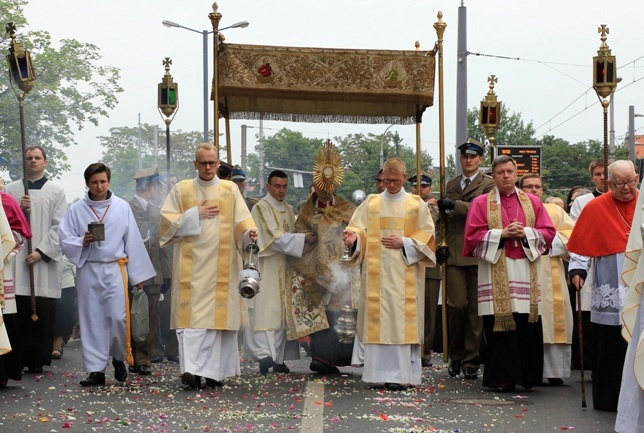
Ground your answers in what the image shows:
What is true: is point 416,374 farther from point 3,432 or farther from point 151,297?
→ point 3,432

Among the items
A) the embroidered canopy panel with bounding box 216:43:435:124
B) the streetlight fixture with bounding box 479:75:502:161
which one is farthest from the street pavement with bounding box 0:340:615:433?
the streetlight fixture with bounding box 479:75:502:161

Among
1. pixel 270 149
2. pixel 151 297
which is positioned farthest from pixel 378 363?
pixel 270 149

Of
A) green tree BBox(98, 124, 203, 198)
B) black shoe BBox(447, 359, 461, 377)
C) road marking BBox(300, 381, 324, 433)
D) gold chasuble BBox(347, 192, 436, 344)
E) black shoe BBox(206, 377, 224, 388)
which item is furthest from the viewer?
green tree BBox(98, 124, 203, 198)

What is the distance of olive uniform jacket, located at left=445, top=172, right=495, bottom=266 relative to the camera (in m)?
12.6

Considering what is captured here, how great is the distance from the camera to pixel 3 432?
8438mm

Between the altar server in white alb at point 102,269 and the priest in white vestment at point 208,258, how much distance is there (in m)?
0.37

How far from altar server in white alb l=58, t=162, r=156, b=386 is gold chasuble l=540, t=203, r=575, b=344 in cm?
351

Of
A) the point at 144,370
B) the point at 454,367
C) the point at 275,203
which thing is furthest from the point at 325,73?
the point at 144,370

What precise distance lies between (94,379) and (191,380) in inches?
33.6

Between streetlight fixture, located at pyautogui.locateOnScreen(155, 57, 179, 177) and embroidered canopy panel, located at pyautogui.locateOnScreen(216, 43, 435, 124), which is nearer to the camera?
embroidered canopy panel, located at pyautogui.locateOnScreen(216, 43, 435, 124)

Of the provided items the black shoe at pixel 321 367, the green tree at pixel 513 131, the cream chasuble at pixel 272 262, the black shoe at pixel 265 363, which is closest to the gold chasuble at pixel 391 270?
the black shoe at pixel 321 367

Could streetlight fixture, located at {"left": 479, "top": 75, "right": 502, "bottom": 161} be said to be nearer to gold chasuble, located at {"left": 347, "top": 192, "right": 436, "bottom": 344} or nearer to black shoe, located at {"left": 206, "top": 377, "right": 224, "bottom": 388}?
gold chasuble, located at {"left": 347, "top": 192, "right": 436, "bottom": 344}

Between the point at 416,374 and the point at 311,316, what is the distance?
167cm

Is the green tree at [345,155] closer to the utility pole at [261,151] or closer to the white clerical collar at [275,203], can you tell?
the utility pole at [261,151]
